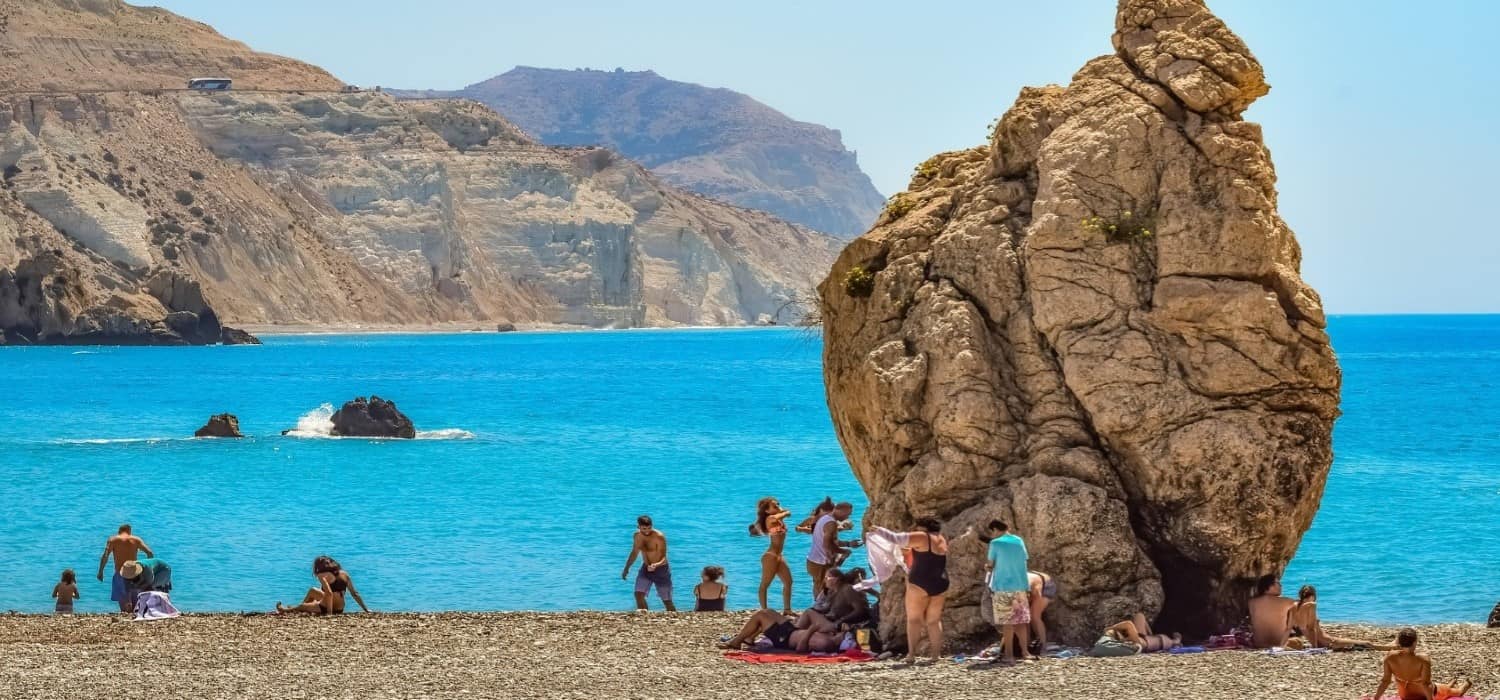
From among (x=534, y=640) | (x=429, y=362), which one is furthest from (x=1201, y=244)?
(x=429, y=362)

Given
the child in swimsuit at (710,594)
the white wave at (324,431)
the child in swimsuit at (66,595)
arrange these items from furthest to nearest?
the white wave at (324,431)
the child in swimsuit at (66,595)
the child in swimsuit at (710,594)

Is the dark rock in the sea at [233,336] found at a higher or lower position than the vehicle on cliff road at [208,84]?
lower

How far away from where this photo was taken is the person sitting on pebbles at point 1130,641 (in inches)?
534

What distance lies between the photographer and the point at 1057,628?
14188mm

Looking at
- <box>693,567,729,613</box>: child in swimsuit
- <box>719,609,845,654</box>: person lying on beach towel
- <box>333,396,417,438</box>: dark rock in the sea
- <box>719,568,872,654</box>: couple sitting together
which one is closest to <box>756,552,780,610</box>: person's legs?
<box>693,567,729,613</box>: child in swimsuit

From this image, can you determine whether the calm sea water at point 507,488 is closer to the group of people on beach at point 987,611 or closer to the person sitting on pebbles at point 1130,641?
the group of people on beach at point 987,611

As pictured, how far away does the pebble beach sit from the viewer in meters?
12.0

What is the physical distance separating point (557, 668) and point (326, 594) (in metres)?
5.01

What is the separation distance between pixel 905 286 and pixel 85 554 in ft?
54.9

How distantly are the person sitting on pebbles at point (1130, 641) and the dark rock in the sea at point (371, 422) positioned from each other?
4073cm

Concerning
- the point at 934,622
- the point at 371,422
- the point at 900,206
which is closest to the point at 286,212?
the point at 371,422

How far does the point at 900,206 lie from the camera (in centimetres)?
1672

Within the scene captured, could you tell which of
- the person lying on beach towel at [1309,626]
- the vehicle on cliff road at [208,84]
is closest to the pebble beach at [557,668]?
the person lying on beach towel at [1309,626]

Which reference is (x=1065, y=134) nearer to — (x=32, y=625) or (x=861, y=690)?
(x=861, y=690)
